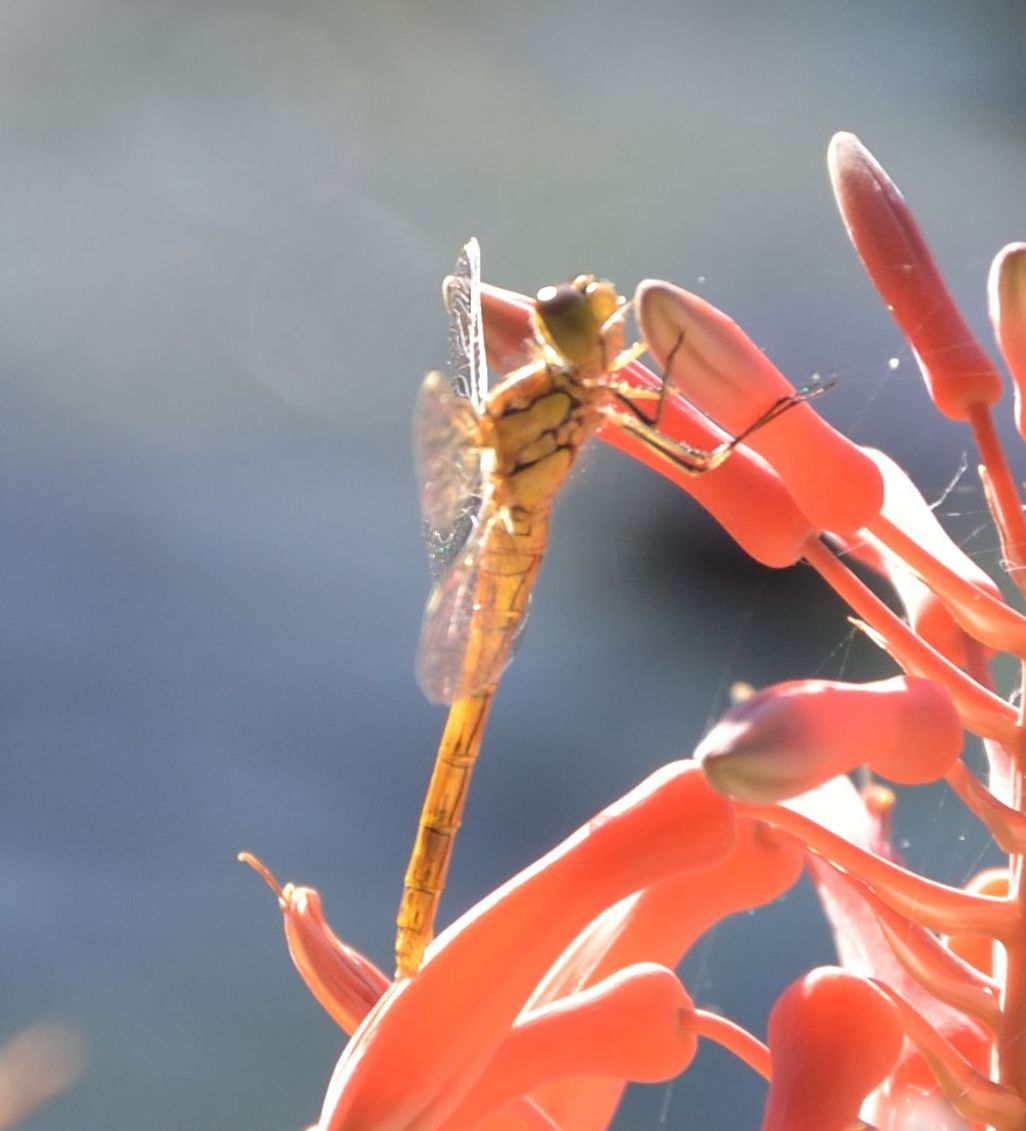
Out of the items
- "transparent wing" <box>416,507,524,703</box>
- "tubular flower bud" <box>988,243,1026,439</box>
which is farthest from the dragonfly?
"tubular flower bud" <box>988,243,1026,439</box>

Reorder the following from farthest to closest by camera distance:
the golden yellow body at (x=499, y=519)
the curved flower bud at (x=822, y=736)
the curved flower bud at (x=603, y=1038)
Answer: the golden yellow body at (x=499, y=519) → the curved flower bud at (x=603, y=1038) → the curved flower bud at (x=822, y=736)

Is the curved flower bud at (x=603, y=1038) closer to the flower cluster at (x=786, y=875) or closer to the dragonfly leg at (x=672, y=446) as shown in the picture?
the flower cluster at (x=786, y=875)

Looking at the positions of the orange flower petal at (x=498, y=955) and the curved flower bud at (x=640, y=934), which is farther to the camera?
the curved flower bud at (x=640, y=934)

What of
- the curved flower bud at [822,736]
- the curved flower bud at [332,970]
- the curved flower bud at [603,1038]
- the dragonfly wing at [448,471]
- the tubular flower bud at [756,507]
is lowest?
the curved flower bud at [603,1038]

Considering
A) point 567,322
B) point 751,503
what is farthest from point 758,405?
point 567,322

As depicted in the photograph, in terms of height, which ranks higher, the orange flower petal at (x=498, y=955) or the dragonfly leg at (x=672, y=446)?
the dragonfly leg at (x=672, y=446)

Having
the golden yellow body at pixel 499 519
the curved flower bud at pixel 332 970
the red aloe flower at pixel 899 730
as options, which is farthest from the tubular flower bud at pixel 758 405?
the curved flower bud at pixel 332 970

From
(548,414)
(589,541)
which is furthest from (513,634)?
(589,541)

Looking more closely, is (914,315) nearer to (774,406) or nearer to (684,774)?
(774,406)
